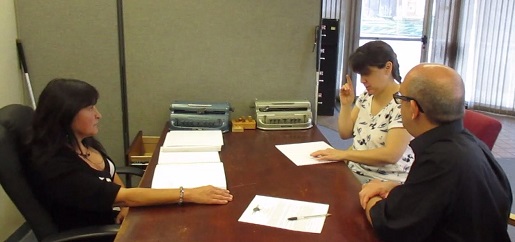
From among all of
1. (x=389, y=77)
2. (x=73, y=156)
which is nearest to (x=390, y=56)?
(x=389, y=77)

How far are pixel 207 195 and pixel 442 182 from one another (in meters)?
0.74

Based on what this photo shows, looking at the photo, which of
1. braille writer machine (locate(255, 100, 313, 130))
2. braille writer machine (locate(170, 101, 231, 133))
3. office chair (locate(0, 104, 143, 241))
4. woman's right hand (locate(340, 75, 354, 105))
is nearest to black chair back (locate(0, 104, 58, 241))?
office chair (locate(0, 104, 143, 241))

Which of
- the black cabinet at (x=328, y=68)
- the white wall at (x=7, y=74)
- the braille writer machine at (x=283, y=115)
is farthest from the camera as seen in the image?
the black cabinet at (x=328, y=68)

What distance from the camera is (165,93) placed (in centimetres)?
266

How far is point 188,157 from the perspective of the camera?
6.34 feet

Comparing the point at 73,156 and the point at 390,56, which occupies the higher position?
→ the point at 390,56

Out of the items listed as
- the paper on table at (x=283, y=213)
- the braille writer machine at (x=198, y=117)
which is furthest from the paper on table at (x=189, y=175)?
the braille writer machine at (x=198, y=117)

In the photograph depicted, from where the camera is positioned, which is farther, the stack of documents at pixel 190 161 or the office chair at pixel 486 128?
the office chair at pixel 486 128

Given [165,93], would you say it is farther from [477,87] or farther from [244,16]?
[477,87]

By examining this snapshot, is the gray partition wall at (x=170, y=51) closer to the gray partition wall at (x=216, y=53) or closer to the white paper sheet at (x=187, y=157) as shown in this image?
the gray partition wall at (x=216, y=53)

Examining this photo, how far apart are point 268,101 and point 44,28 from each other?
1.36 metres

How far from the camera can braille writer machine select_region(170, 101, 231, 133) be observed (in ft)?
8.00

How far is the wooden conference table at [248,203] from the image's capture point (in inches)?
49.6

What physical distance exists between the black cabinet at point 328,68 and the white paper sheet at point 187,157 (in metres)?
4.02
